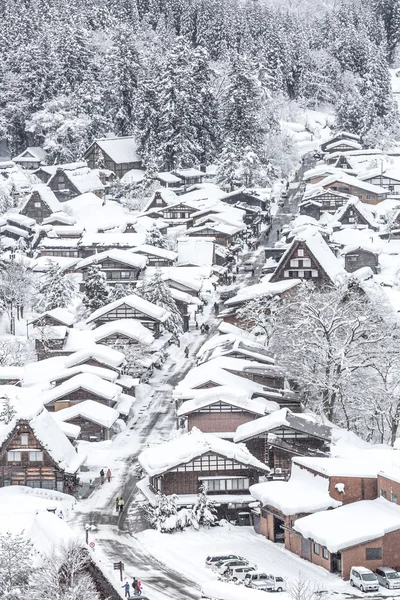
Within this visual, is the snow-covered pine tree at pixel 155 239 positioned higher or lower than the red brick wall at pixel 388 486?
lower

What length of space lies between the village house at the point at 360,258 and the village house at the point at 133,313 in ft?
56.4

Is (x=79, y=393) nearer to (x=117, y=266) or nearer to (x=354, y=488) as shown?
(x=354, y=488)

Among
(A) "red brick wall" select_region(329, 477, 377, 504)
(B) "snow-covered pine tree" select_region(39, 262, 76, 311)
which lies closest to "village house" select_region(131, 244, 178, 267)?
(B) "snow-covered pine tree" select_region(39, 262, 76, 311)

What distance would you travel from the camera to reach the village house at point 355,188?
317 ft

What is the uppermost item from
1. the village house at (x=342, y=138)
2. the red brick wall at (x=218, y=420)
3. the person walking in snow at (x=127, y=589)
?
the village house at (x=342, y=138)

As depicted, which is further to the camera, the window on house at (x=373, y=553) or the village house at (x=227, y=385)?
the village house at (x=227, y=385)

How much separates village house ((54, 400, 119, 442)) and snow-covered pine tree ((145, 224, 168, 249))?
3016 cm

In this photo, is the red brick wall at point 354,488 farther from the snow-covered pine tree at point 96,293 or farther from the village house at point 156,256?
the village house at point 156,256

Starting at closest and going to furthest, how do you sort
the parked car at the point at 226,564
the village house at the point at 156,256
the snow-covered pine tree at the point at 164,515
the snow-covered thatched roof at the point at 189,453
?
the parked car at the point at 226,564 < the snow-covered pine tree at the point at 164,515 < the snow-covered thatched roof at the point at 189,453 < the village house at the point at 156,256

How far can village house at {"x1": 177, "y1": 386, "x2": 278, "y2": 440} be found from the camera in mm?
51625

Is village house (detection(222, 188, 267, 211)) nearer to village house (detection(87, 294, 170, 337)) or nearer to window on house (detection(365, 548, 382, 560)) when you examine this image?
village house (detection(87, 294, 170, 337))

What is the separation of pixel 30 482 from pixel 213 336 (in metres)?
23.3

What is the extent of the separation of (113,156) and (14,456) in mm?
59163

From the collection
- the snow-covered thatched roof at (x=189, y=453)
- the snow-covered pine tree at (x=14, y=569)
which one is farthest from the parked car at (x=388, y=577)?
the snow-covered pine tree at (x=14, y=569)
